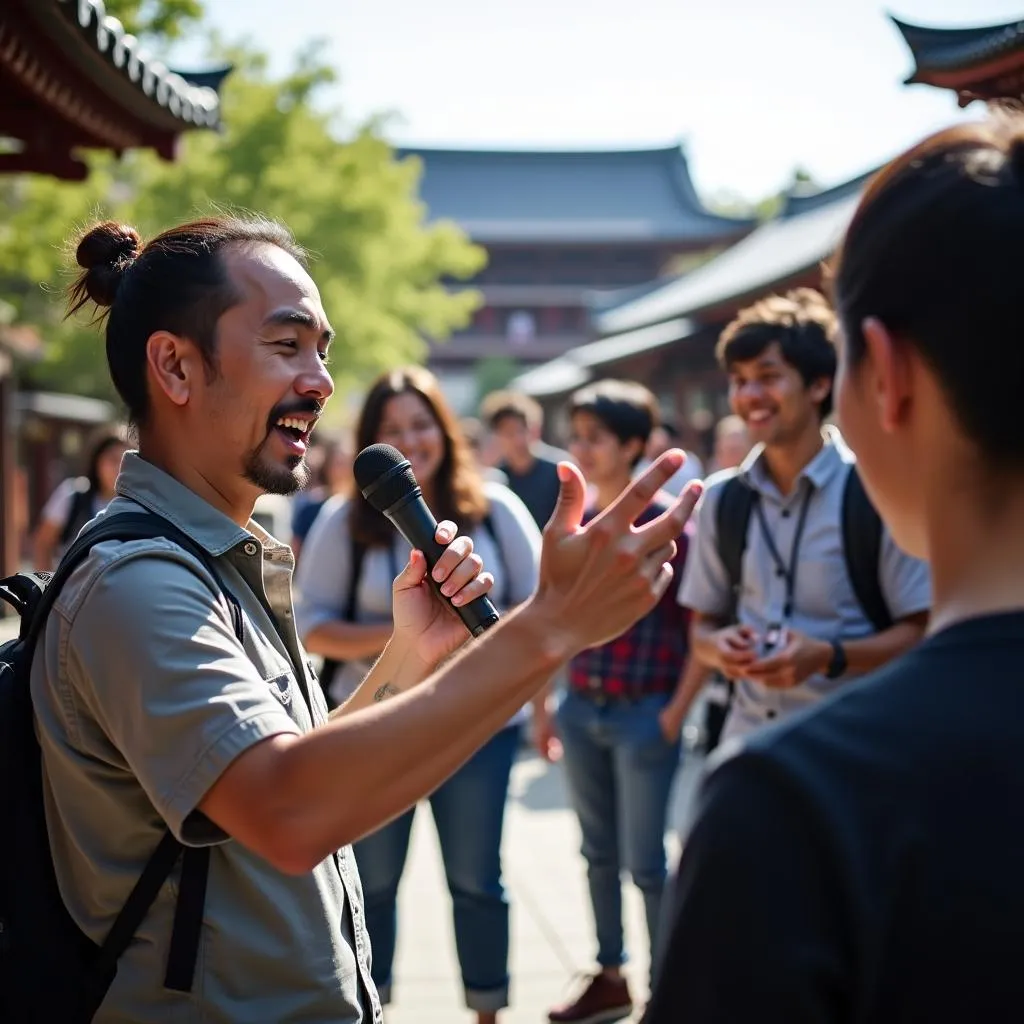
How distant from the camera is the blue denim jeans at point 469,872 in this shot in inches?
142

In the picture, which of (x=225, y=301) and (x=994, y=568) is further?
(x=225, y=301)

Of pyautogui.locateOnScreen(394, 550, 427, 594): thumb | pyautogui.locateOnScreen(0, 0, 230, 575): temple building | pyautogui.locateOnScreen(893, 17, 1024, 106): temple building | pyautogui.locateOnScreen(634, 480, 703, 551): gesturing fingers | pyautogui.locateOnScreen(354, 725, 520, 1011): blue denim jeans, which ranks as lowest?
pyautogui.locateOnScreen(354, 725, 520, 1011): blue denim jeans

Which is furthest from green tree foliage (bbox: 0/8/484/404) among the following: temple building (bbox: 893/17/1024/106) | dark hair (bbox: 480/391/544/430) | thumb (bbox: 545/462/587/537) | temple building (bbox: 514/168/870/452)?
Result: thumb (bbox: 545/462/587/537)

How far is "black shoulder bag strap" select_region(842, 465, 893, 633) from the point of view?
324 cm

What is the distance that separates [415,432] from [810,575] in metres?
1.30

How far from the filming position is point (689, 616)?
4.51 metres

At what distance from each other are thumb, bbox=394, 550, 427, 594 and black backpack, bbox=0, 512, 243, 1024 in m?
0.45

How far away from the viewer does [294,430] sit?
5.98 feet

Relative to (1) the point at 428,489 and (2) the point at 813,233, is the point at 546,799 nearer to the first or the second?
(1) the point at 428,489

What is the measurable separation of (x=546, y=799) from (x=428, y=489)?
3689mm

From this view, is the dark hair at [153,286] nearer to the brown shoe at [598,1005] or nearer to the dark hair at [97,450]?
the brown shoe at [598,1005]

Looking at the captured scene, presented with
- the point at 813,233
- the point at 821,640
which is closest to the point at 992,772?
the point at 821,640

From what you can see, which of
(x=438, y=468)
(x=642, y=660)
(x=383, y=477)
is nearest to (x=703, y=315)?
(x=642, y=660)

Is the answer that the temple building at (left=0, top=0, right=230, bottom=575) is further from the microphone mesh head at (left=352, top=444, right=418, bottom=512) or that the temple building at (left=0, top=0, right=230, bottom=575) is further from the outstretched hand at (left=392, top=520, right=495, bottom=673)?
the outstretched hand at (left=392, top=520, right=495, bottom=673)
